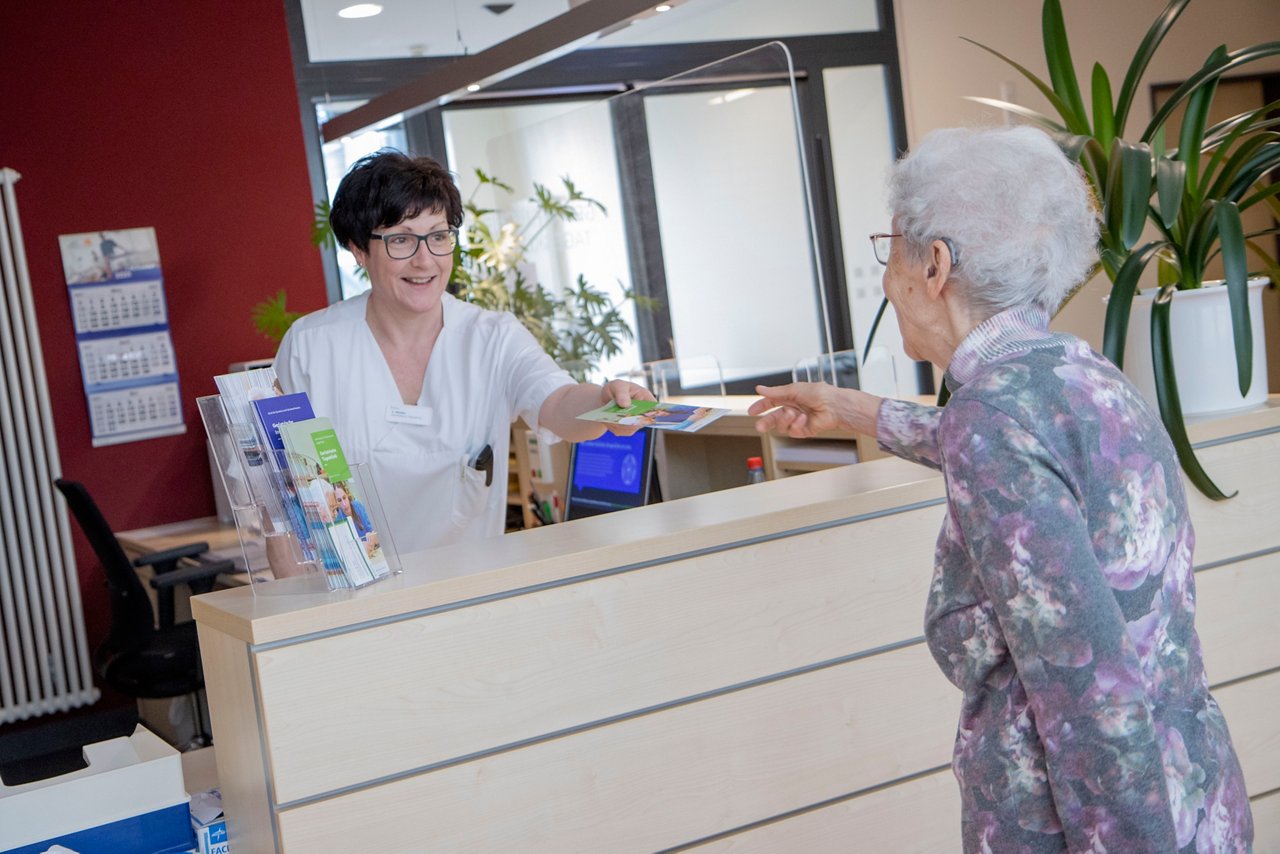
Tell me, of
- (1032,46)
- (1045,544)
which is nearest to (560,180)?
(1032,46)

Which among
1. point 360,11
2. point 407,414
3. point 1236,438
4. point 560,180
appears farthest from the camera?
point 360,11

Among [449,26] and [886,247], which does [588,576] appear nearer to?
[886,247]

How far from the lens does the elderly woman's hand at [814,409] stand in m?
2.00

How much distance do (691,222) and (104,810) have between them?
13.1 feet

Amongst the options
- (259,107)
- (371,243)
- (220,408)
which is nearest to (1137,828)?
(220,408)

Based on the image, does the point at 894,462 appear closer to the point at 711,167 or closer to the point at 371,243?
the point at 371,243

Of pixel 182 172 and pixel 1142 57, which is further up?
pixel 182 172

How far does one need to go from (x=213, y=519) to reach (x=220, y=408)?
153 inches

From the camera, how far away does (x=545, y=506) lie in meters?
4.45

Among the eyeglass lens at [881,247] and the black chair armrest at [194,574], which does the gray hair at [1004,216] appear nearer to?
the eyeglass lens at [881,247]

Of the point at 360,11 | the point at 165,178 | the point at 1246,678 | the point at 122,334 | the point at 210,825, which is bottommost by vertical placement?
the point at 1246,678

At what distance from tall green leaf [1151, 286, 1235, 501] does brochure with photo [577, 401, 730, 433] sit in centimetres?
90

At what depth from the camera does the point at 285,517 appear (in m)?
1.83

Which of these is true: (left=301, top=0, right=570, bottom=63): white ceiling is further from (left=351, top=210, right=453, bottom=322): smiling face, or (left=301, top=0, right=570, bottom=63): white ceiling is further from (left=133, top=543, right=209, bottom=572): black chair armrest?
(left=351, top=210, right=453, bottom=322): smiling face
